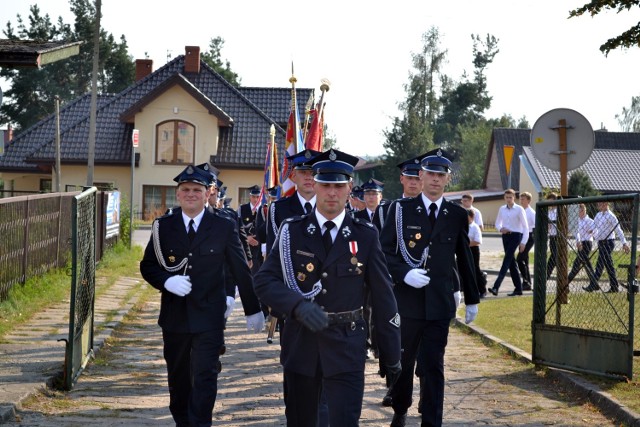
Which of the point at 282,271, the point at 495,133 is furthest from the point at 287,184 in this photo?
the point at 495,133

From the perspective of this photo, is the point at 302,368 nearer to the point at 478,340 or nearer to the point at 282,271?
the point at 282,271

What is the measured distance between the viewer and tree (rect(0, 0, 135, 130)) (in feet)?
257

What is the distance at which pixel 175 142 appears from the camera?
1946 inches

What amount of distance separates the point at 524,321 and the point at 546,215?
414cm

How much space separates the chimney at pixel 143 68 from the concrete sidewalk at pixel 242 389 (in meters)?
44.7

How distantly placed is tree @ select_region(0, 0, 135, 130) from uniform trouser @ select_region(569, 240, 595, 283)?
7057cm

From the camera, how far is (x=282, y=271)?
6.11 m

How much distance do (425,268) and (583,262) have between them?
11.7ft

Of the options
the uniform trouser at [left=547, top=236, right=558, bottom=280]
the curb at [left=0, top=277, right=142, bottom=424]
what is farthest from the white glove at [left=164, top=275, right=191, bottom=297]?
the uniform trouser at [left=547, top=236, right=558, bottom=280]

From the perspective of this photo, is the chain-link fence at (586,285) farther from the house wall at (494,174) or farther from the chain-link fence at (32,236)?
the house wall at (494,174)

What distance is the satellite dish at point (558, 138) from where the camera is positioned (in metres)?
11.7

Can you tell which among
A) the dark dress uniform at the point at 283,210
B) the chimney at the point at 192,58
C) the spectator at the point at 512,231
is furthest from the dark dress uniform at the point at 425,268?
the chimney at the point at 192,58

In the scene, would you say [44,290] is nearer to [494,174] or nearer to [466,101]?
[494,174]

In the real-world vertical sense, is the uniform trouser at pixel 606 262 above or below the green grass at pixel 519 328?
above
